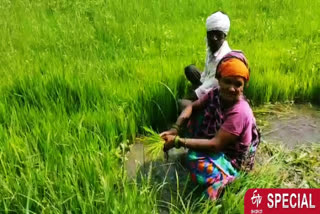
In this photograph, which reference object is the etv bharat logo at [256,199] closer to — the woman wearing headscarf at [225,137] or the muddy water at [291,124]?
the woman wearing headscarf at [225,137]

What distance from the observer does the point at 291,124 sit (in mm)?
3680

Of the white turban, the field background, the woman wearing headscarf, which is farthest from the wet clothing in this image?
the white turban

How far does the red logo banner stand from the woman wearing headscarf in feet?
0.87

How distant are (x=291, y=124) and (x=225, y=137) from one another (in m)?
1.31

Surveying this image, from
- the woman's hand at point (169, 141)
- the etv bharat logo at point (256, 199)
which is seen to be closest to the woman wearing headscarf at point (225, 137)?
the woman's hand at point (169, 141)

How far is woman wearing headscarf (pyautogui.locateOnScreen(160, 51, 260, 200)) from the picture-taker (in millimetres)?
2600

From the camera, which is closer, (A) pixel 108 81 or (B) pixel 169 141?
(B) pixel 169 141

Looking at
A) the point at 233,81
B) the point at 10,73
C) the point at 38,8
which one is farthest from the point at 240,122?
the point at 38,8

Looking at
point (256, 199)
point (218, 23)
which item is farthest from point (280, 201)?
point (218, 23)

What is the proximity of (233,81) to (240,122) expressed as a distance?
264mm

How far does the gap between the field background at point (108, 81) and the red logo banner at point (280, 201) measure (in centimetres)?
9

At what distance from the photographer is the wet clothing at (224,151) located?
8.60ft

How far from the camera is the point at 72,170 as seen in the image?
2.50 m

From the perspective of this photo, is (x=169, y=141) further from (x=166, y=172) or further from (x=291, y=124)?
(x=291, y=124)
